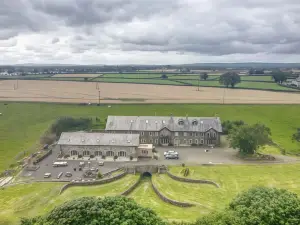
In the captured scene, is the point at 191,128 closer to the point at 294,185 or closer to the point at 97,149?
the point at 97,149

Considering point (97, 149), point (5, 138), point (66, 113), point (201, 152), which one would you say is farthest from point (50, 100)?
point (201, 152)

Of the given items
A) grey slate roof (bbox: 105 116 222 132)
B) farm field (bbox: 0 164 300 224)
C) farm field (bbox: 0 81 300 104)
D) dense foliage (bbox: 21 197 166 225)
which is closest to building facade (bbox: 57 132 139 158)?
grey slate roof (bbox: 105 116 222 132)

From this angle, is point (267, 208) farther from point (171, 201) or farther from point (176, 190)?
point (176, 190)

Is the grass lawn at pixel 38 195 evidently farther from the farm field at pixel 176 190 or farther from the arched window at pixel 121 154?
the arched window at pixel 121 154

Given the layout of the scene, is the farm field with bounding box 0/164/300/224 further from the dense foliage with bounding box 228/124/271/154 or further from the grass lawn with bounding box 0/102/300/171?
the grass lawn with bounding box 0/102/300/171

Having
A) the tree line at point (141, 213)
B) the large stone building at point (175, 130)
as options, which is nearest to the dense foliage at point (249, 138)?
the large stone building at point (175, 130)

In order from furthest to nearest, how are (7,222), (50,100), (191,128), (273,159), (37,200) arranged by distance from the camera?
(50,100), (191,128), (273,159), (37,200), (7,222)
